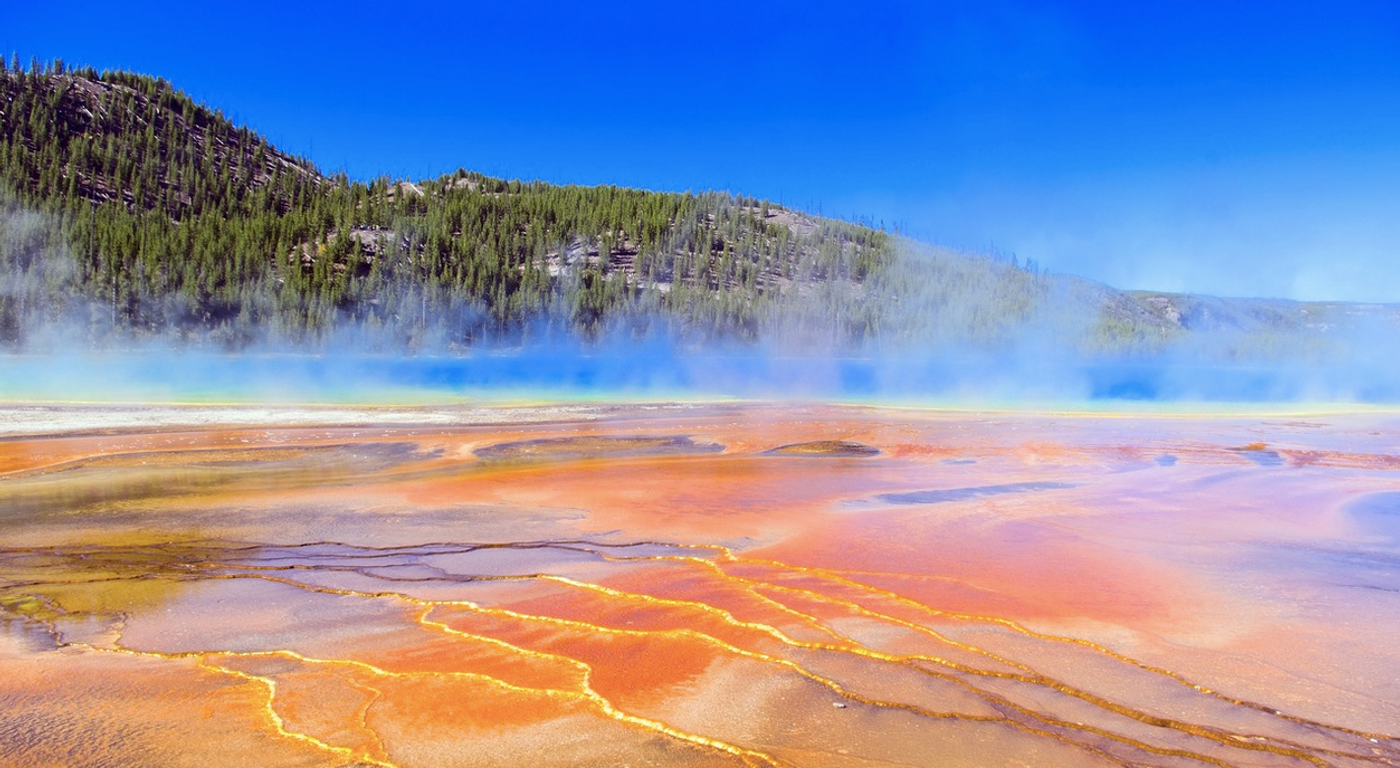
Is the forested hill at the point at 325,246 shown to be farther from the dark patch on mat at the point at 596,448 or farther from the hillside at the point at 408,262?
the dark patch on mat at the point at 596,448

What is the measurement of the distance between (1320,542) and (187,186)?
87.8 meters

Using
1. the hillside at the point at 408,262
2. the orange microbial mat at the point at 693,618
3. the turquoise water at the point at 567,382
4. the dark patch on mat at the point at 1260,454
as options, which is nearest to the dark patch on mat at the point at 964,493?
the orange microbial mat at the point at 693,618

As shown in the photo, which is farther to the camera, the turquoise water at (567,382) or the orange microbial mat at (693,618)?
the turquoise water at (567,382)

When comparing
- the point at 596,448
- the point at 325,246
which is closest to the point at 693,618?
the point at 596,448

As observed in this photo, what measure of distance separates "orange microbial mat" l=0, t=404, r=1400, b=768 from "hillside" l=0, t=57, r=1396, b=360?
47.8 meters

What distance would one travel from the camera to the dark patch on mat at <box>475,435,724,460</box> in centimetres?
1471

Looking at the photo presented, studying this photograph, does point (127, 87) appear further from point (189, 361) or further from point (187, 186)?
point (189, 361)

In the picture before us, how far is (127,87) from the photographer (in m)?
88.0

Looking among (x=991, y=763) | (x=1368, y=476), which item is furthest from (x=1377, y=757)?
(x=1368, y=476)

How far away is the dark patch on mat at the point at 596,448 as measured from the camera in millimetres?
14711

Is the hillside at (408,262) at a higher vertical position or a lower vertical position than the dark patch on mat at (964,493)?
higher

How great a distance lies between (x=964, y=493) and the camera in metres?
11.0

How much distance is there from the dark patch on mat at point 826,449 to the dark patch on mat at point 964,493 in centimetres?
366

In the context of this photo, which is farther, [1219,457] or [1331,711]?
[1219,457]
